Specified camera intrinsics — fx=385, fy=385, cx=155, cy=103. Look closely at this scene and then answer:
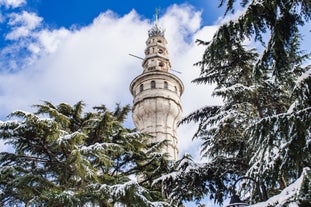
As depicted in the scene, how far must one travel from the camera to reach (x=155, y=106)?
31.9m

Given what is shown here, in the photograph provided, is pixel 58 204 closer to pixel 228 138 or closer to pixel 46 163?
pixel 46 163

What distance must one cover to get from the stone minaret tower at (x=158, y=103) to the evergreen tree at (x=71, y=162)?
706 inches

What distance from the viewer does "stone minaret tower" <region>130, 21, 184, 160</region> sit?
3167cm

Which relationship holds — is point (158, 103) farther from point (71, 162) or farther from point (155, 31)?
point (71, 162)

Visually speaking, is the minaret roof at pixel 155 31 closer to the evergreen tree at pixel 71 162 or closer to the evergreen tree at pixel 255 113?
the evergreen tree at pixel 71 162

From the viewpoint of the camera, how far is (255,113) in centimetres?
945

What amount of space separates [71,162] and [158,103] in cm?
2272

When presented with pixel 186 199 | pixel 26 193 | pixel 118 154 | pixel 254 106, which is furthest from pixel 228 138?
pixel 26 193

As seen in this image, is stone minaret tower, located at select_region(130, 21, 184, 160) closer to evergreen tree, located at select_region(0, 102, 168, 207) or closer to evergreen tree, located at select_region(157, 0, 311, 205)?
evergreen tree, located at select_region(0, 102, 168, 207)

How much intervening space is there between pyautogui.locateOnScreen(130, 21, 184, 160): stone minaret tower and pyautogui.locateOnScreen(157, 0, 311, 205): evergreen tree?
2068cm

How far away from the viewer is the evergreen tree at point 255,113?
202 inches

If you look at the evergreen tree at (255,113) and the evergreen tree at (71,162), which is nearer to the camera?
the evergreen tree at (255,113)

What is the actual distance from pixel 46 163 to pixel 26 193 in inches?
61.4

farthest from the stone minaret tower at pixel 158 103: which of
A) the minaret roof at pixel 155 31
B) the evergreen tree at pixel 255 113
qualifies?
the evergreen tree at pixel 255 113
